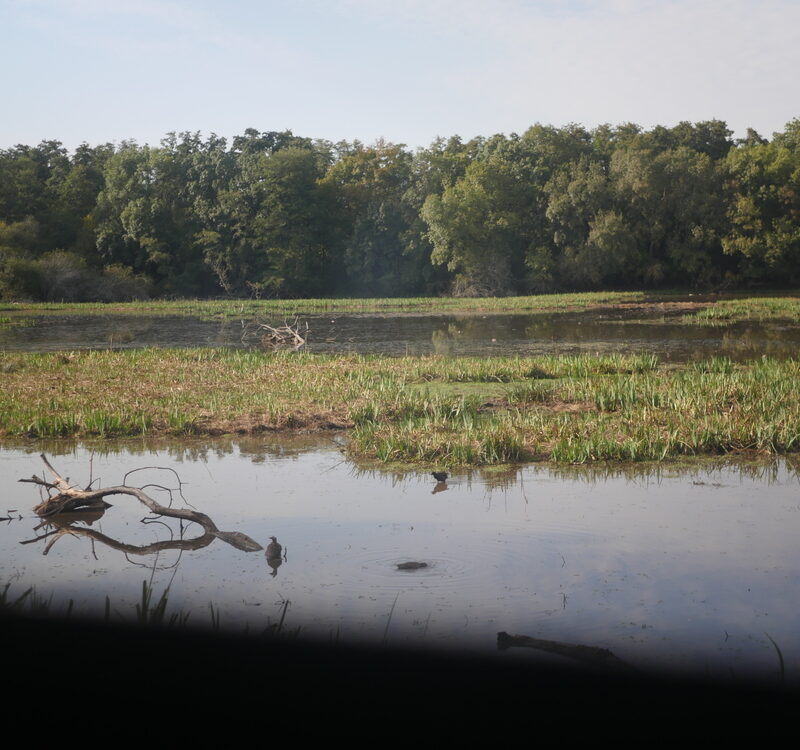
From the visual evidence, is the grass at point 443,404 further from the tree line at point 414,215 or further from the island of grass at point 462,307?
the tree line at point 414,215

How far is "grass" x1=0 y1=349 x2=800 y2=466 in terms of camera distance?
1010cm

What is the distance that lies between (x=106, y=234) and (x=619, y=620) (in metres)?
63.1

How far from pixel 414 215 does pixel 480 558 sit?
63773 mm

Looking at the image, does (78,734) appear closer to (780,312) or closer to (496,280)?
(780,312)

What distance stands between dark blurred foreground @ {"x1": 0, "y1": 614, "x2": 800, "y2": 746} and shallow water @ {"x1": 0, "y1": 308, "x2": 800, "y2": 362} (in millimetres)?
16086

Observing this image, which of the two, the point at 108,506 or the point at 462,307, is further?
the point at 462,307

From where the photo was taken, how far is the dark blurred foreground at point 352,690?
3887 millimetres

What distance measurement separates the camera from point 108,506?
8.17 meters

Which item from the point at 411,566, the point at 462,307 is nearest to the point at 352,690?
the point at 411,566

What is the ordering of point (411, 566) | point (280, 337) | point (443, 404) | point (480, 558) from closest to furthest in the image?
point (411, 566) → point (480, 558) → point (443, 404) → point (280, 337)

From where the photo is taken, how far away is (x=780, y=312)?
3556cm

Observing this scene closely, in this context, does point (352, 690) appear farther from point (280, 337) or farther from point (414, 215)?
point (414, 215)

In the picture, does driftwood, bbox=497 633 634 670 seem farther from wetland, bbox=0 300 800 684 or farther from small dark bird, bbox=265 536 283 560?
small dark bird, bbox=265 536 283 560

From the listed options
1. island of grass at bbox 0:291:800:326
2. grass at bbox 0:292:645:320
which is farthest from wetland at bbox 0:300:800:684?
grass at bbox 0:292:645:320
